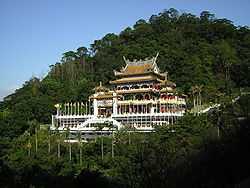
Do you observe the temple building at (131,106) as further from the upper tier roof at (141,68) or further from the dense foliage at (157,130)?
the dense foliage at (157,130)

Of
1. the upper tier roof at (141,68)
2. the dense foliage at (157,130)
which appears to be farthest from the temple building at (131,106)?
the dense foliage at (157,130)

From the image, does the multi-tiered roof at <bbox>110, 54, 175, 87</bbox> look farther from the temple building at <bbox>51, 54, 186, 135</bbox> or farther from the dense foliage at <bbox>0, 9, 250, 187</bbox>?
the dense foliage at <bbox>0, 9, 250, 187</bbox>

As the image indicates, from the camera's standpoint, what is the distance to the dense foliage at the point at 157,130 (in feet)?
25.2

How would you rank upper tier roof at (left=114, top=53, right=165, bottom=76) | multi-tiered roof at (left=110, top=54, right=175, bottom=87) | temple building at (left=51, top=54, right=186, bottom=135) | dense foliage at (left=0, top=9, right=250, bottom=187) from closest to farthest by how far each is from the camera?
dense foliage at (left=0, top=9, right=250, bottom=187) → temple building at (left=51, top=54, right=186, bottom=135) → multi-tiered roof at (left=110, top=54, right=175, bottom=87) → upper tier roof at (left=114, top=53, right=165, bottom=76)

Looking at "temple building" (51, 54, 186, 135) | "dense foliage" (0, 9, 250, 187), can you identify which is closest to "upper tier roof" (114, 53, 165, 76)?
"temple building" (51, 54, 186, 135)

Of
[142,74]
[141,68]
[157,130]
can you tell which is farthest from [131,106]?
[157,130]

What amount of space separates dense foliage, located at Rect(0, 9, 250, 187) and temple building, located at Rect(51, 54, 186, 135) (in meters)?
3.26

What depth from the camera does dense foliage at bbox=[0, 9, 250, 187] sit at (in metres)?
7.68

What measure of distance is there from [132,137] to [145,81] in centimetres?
1278

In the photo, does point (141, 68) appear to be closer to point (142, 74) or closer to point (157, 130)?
point (142, 74)

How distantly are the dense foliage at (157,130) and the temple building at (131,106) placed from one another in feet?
10.7

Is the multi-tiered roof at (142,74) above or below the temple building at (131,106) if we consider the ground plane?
above

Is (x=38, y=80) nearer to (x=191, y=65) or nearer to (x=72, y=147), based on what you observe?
(x=191, y=65)

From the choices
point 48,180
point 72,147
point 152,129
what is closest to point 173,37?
point 152,129
